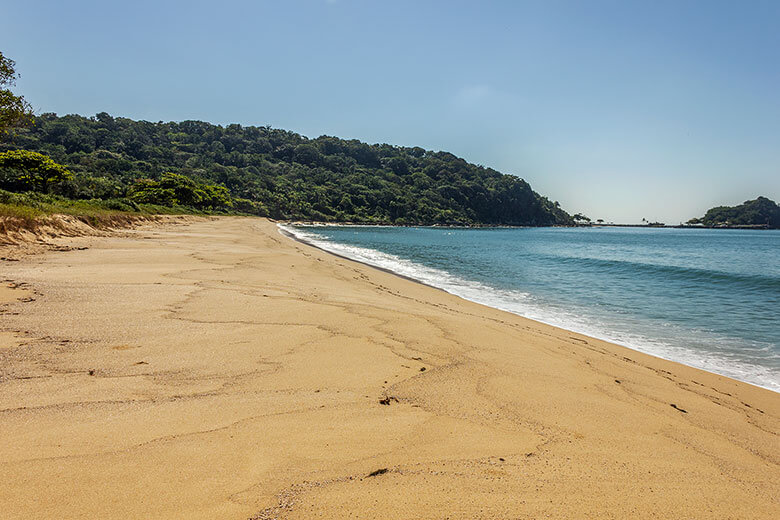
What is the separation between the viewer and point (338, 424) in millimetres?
2520

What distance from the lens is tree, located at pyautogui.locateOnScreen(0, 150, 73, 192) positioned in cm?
3312

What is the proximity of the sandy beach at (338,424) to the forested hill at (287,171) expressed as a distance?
4739 cm

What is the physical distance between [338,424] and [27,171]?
4596 centimetres

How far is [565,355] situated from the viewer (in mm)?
5305

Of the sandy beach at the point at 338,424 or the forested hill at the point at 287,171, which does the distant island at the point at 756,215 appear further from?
the sandy beach at the point at 338,424

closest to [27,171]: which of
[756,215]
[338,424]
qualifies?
[338,424]

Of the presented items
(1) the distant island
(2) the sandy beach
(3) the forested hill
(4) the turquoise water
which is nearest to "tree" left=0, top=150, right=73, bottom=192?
(3) the forested hill

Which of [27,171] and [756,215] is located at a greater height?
[756,215]

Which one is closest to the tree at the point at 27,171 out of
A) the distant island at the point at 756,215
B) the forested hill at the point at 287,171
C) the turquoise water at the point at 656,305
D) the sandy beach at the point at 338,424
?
the forested hill at the point at 287,171

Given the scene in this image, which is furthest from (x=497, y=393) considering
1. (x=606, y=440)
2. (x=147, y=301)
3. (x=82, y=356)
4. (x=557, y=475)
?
(x=147, y=301)

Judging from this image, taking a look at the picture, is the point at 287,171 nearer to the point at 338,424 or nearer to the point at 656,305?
the point at 656,305

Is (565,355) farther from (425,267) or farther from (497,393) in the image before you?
(425,267)

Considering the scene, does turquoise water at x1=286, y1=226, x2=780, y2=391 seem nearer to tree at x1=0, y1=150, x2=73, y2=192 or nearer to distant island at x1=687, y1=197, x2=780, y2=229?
tree at x1=0, y1=150, x2=73, y2=192

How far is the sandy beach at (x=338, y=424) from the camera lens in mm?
1807
